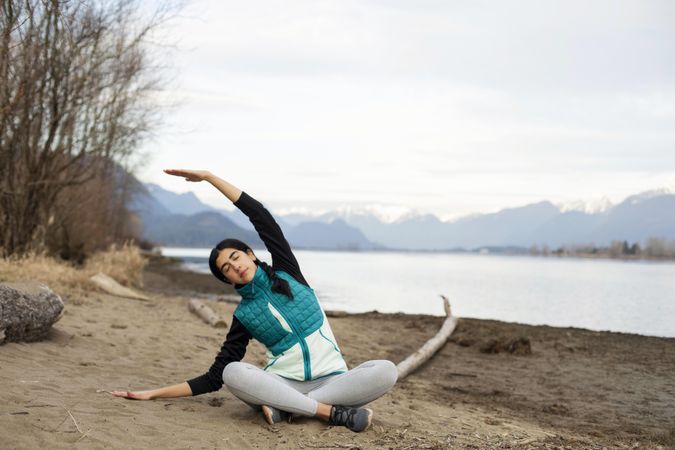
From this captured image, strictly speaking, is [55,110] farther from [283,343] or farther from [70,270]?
[283,343]

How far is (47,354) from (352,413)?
3.98 m

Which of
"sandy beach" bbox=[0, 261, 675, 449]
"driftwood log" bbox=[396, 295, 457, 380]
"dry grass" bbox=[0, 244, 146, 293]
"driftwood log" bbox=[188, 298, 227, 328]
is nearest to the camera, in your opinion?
"sandy beach" bbox=[0, 261, 675, 449]

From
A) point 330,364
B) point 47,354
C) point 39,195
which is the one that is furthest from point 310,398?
point 39,195

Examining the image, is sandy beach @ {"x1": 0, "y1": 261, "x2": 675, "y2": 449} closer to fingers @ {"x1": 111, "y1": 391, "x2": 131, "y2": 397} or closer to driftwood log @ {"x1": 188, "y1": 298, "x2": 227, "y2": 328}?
fingers @ {"x1": 111, "y1": 391, "x2": 131, "y2": 397}

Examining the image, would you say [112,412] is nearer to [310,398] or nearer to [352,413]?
[310,398]

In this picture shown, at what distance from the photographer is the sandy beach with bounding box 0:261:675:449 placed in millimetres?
4805

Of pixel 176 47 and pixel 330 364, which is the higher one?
pixel 176 47

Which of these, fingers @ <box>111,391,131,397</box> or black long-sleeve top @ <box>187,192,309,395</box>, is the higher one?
black long-sleeve top @ <box>187,192,309,395</box>

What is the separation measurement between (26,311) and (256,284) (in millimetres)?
3746

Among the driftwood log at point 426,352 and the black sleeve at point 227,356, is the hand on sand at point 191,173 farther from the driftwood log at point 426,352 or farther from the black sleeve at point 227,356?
the driftwood log at point 426,352

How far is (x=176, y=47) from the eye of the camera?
17.1 m

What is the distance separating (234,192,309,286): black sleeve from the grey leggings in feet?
2.56

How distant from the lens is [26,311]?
7.35 meters

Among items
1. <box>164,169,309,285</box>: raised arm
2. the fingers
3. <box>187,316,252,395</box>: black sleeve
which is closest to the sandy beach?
the fingers
